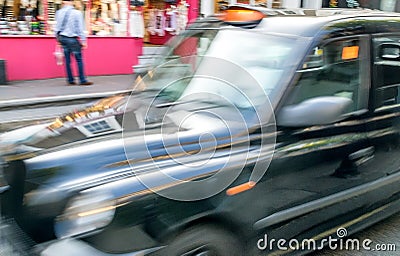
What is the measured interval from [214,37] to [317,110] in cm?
113

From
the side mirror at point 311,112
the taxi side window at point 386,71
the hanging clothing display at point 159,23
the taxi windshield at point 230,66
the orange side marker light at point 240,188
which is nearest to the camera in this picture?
the orange side marker light at point 240,188

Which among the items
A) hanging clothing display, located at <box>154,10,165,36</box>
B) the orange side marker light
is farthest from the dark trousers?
the orange side marker light

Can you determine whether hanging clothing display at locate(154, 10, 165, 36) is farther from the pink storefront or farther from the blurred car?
the blurred car

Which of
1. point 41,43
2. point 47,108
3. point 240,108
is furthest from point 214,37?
point 41,43

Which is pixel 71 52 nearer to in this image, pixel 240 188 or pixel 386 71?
pixel 386 71

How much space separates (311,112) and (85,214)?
145 centimetres

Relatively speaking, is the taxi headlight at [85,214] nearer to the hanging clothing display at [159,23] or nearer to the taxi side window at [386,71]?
the taxi side window at [386,71]

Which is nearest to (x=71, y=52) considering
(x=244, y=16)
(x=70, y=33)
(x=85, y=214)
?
(x=70, y=33)

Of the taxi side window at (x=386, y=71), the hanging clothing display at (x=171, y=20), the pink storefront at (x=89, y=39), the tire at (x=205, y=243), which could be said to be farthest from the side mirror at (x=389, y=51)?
the hanging clothing display at (x=171, y=20)

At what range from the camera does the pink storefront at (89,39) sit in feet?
31.4

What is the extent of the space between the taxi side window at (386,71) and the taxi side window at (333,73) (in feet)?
0.50

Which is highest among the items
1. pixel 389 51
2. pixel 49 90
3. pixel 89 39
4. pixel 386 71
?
pixel 389 51

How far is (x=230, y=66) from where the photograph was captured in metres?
3.05

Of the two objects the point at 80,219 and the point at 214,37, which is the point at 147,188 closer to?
the point at 80,219
